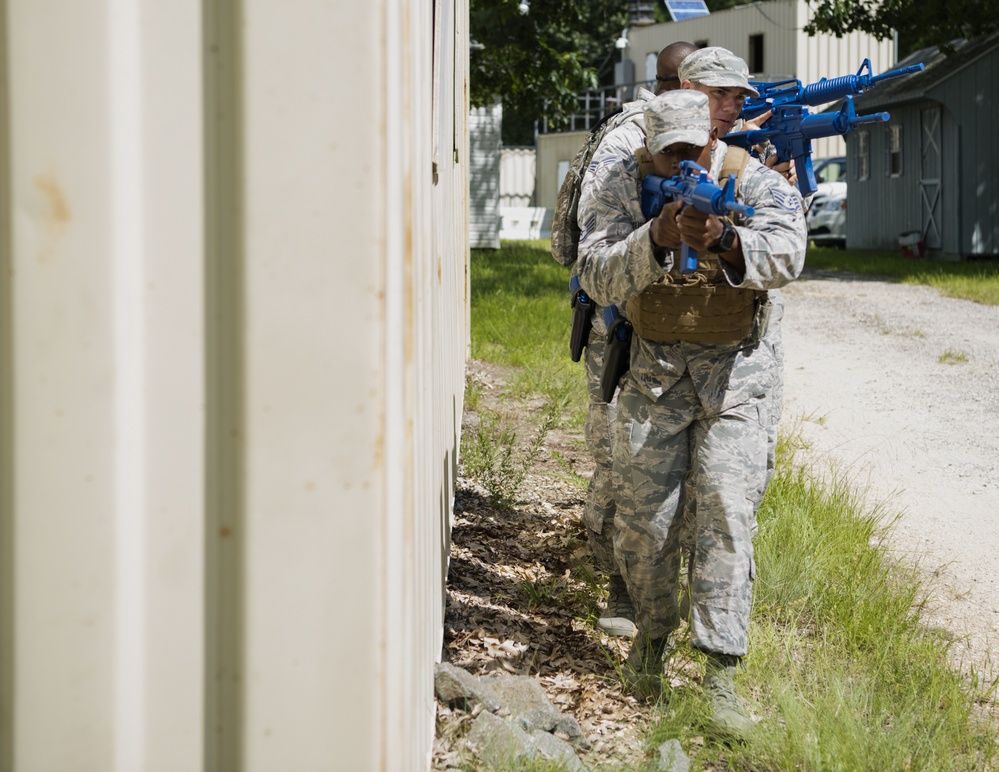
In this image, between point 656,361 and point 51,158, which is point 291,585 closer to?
point 51,158

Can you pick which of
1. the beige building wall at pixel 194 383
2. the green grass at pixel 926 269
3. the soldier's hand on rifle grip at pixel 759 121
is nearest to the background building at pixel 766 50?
the green grass at pixel 926 269

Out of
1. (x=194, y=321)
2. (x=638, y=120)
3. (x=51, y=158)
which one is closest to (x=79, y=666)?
(x=194, y=321)

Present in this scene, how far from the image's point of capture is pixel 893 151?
24938 mm

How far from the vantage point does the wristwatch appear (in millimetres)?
3238

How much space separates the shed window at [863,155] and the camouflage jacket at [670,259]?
23.8m

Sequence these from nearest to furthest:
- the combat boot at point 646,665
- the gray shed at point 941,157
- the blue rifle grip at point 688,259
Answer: the blue rifle grip at point 688,259, the combat boot at point 646,665, the gray shed at point 941,157

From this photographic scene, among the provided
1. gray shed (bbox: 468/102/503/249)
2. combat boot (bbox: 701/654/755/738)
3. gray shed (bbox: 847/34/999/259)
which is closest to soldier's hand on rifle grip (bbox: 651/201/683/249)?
combat boot (bbox: 701/654/755/738)

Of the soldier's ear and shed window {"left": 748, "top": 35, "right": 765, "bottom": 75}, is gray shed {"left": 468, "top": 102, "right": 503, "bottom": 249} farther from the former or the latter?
the soldier's ear

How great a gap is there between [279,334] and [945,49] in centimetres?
2069

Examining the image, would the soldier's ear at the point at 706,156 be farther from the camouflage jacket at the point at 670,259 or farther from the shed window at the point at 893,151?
the shed window at the point at 893,151

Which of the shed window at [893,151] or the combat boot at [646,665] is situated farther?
the shed window at [893,151]

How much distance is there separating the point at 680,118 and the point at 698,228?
40cm

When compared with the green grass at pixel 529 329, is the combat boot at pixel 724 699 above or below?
below

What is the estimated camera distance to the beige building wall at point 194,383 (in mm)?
1773
